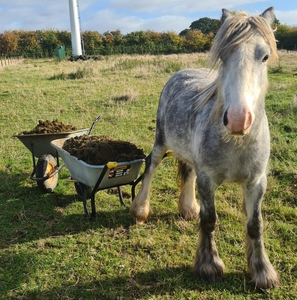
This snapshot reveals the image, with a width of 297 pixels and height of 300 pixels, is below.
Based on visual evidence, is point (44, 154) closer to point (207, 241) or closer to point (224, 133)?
point (207, 241)

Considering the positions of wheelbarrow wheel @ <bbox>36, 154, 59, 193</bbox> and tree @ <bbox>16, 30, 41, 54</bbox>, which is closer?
wheelbarrow wheel @ <bbox>36, 154, 59, 193</bbox>

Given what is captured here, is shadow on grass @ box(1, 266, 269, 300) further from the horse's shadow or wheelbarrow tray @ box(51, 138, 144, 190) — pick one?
wheelbarrow tray @ box(51, 138, 144, 190)

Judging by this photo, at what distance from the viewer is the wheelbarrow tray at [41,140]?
15.3 ft

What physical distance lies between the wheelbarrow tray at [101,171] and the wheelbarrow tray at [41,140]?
2.09ft

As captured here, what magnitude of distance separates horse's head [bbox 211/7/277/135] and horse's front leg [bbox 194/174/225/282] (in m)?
0.94

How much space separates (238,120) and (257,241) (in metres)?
1.54

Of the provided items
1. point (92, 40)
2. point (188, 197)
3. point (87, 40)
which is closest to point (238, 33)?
point (188, 197)

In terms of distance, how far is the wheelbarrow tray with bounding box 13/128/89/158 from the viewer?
466cm

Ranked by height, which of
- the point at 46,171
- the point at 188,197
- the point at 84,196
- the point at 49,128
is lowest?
the point at 188,197

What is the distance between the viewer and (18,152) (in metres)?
6.40

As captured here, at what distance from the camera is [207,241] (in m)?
3.10

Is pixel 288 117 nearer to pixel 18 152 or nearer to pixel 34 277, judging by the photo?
pixel 18 152

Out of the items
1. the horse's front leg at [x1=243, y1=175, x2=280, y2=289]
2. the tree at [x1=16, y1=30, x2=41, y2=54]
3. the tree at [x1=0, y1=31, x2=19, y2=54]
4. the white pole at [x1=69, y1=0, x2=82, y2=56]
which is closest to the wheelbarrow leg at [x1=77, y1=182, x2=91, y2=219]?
the horse's front leg at [x1=243, y1=175, x2=280, y2=289]

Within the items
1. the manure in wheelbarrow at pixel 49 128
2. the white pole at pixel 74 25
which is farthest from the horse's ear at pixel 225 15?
the white pole at pixel 74 25
